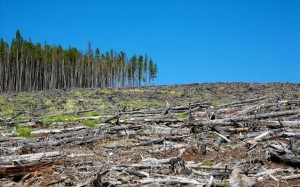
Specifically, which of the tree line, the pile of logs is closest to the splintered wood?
the pile of logs

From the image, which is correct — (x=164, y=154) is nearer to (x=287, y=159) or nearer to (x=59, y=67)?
(x=287, y=159)

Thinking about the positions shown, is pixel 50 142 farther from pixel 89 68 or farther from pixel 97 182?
pixel 89 68

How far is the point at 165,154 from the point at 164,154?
0.09 feet

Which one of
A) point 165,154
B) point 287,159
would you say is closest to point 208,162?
point 165,154

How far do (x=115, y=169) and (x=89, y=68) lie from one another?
96793 mm

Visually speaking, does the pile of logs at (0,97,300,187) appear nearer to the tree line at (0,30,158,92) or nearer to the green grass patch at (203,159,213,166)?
the green grass patch at (203,159,213,166)

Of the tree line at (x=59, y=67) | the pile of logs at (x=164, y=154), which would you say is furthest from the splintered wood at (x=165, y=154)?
the tree line at (x=59, y=67)

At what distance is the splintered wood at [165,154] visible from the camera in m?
6.26

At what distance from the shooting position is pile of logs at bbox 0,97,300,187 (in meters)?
6.27

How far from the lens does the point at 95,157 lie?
27.0 ft

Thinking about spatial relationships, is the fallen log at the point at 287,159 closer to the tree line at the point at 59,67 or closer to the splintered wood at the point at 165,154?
the splintered wood at the point at 165,154

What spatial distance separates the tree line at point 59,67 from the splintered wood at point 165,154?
75666mm

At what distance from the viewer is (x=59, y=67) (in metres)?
94.2

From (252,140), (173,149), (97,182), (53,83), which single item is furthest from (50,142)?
(53,83)
